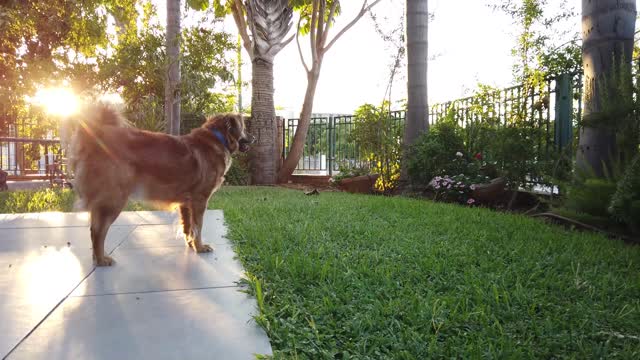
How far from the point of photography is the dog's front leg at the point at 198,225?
3428 millimetres

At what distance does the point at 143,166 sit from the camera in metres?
3.19

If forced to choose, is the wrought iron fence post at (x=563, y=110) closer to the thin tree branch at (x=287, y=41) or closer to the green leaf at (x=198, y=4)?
the thin tree branch at (x=287, y=41)

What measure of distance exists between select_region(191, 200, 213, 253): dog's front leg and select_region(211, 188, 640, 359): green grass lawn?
320mm

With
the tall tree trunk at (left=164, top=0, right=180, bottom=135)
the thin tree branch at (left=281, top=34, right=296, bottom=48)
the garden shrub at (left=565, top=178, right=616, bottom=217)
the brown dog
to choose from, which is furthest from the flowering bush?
the thin tree branch at (left=281, top=34, right=296, bottom=48)

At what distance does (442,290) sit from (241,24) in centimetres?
1025

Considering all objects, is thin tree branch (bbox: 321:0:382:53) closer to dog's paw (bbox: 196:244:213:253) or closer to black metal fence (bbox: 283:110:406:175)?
black metal fence (bbox: 283:110:406:175)

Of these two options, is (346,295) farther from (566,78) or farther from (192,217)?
(566,78)

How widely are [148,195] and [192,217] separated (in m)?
0.40

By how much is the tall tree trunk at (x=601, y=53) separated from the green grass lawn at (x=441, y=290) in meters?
0.95

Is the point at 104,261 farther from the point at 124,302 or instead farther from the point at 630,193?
the point at 630,193

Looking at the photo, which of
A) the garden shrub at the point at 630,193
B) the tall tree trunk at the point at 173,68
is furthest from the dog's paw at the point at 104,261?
the tall tree trunk at the point at 173,68

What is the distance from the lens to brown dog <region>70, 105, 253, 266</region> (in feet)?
9.72

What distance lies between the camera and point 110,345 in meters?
1.72

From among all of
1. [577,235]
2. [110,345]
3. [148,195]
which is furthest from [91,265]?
[577,235]
